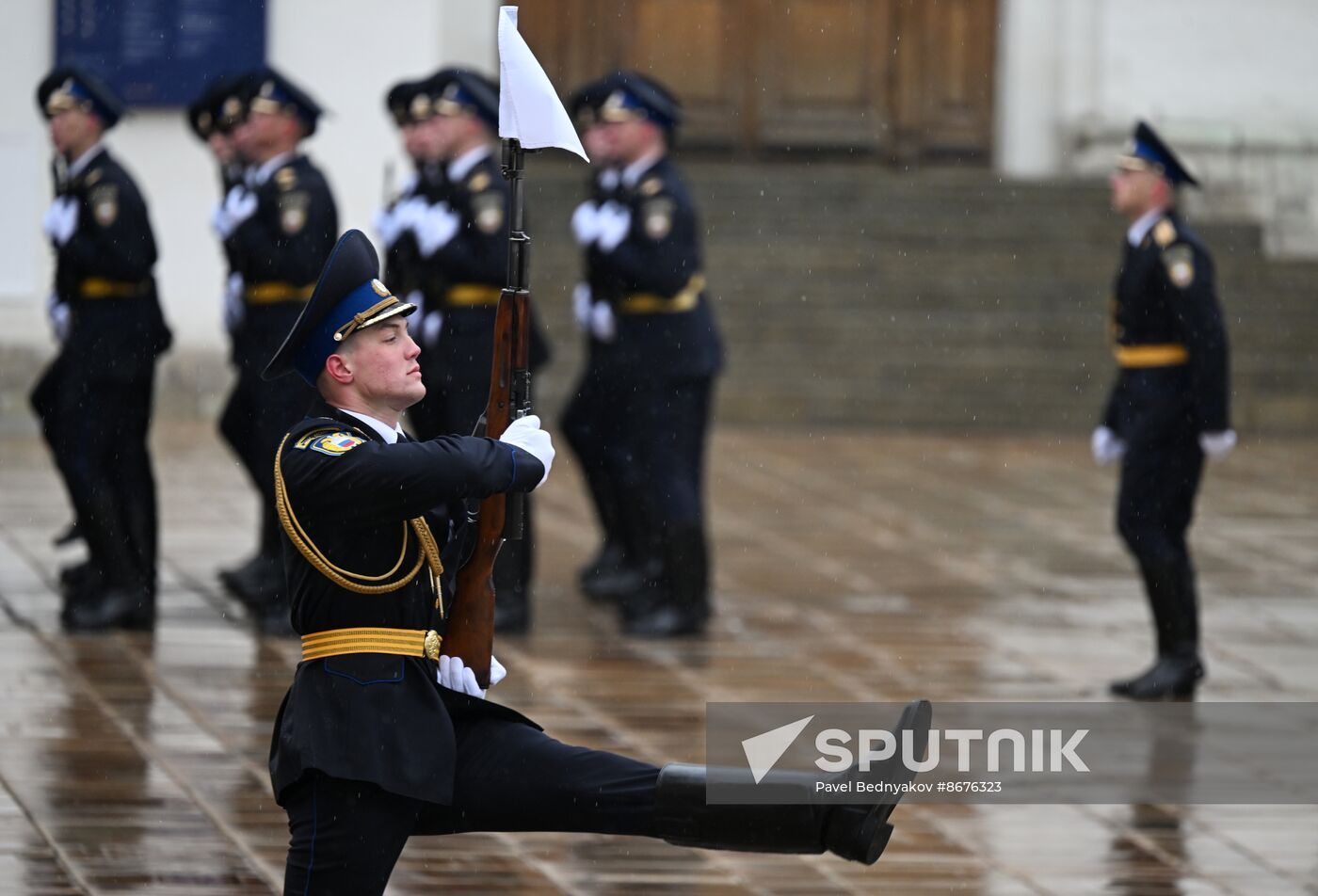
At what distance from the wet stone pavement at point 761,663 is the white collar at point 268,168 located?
1.52 meters

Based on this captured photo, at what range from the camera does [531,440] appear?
4.13 m

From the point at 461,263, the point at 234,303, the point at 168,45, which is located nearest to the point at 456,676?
the point at 461,263

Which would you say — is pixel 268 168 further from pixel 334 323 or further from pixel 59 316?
pixel 334 323

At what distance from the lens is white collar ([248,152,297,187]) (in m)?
8.36

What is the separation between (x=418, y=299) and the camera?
330 inches

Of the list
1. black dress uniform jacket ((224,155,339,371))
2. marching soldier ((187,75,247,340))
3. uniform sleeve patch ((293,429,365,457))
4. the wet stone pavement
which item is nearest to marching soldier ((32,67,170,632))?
the wet stone pavement

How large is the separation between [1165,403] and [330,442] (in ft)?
14.0

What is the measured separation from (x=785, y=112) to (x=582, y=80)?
1596mm

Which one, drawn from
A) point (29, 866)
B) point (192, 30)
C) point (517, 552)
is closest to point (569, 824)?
point (29, 866)

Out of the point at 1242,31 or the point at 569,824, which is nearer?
the point at 569,824

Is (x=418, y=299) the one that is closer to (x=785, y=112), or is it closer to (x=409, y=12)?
(x=409, y=12)

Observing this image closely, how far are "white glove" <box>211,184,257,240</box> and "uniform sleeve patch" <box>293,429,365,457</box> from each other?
4438 mm

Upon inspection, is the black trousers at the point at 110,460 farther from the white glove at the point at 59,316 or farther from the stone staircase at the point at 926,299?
the stone staircase at the point at 926,299

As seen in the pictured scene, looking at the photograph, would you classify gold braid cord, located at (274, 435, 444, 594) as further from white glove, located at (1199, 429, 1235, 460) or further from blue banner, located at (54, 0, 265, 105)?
blue banner, located at (54, 0, 265, 105)
